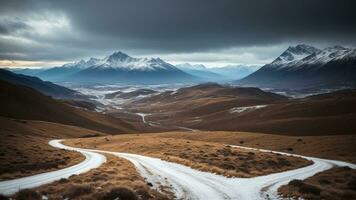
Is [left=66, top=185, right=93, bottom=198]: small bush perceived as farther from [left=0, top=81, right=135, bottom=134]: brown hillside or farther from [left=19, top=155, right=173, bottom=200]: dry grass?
[left=0, top=81, right=135, bottom=134]: brown hillside

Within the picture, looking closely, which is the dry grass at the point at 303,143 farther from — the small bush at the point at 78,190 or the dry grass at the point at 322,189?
the small bush at the point at 78,190

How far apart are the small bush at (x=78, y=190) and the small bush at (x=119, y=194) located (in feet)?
7.92

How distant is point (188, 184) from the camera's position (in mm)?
31141

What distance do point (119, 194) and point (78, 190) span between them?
12.4 ft

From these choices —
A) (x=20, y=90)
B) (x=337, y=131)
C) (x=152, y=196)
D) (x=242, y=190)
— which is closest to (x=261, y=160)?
(x=242, y=190)

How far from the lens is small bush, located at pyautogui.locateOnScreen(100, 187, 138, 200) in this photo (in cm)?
2323

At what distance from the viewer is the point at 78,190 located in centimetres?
2478

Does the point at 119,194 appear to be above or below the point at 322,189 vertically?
above

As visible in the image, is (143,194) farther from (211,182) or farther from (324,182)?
(324,182)

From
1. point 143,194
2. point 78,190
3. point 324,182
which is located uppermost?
point 78,190

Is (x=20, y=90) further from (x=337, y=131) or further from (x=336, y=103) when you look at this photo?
(x=336, y=103)

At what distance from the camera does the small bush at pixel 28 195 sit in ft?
76.1

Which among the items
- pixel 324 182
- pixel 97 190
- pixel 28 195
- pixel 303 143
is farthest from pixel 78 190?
pixel 303 143

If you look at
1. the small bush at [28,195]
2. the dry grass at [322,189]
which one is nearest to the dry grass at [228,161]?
the dry grass at [322,189]
